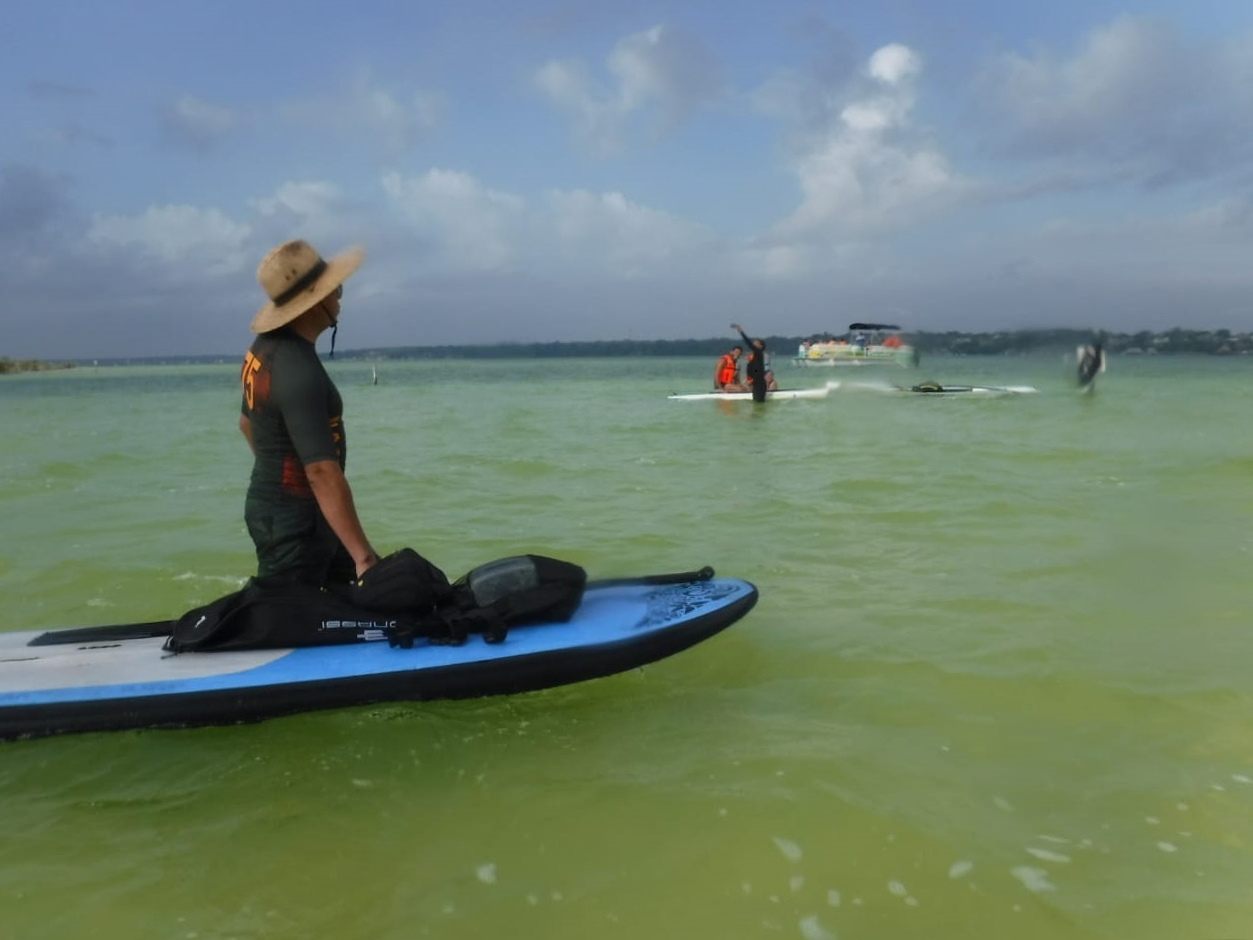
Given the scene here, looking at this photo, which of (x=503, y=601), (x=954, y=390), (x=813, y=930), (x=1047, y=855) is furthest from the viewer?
(x=954, y=390)

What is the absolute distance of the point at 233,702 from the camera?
4004 millimetres

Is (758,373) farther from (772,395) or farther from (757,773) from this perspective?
(757,773)

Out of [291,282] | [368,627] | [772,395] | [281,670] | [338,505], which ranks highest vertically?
[291,282]

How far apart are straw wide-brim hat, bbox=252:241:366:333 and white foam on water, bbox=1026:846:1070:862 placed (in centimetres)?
344

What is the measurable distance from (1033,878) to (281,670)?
119 inches

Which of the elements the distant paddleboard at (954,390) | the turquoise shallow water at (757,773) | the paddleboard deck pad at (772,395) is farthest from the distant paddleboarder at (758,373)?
the turquoise shallow water at (757,773)

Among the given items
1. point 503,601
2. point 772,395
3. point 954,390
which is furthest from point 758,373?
point 503,601

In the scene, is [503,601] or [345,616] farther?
[503,601]

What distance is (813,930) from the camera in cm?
→ 293

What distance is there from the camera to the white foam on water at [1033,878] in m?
3.10

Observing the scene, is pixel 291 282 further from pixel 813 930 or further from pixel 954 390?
pixel 954 390

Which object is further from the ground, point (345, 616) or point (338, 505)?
point (338, 505)

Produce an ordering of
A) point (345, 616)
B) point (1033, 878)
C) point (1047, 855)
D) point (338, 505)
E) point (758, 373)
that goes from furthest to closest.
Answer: point (758, 373) < point (345, 616) < point (338, 505) < point (1047, 855) < point (1033, 878)

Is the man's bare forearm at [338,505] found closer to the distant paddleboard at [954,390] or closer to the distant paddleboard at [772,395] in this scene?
the distant paddleboard at [772,395]
